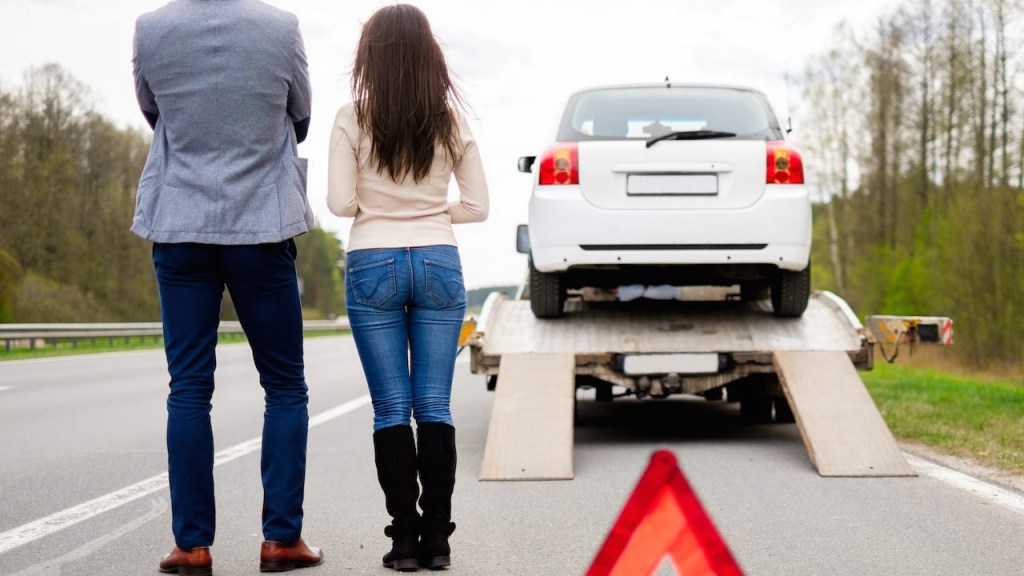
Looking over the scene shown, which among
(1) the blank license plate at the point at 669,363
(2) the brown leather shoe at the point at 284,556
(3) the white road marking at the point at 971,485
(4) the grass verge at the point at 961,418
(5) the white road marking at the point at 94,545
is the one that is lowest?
(4) the grass verge at the point at 961,418

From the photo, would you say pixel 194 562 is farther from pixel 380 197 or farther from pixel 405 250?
pixel 380 197

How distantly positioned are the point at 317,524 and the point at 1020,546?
2.92 meters

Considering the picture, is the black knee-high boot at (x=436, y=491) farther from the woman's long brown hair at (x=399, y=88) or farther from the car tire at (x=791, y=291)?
the car tire at (x=791, y=291)

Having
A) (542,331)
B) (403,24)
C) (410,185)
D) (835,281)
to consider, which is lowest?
(835,281)

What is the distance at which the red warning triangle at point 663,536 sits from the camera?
2.49 m

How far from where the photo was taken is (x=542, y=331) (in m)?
8.34

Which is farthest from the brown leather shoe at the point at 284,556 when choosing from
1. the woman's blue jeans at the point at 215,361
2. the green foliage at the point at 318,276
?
the green foliage at the point at 318,276

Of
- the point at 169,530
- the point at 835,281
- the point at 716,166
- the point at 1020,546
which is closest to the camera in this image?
the point at 1020,546

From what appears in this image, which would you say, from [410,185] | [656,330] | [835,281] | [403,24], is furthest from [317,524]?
[835,281]

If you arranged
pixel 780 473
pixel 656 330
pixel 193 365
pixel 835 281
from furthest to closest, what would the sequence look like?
1. pixel 835 281
2. pixel 656 330
3. pixel 780 473
4. pixel 193 365

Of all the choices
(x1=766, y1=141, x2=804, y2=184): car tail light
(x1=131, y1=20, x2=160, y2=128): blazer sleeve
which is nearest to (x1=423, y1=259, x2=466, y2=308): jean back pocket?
(x1=131, y1=20, x2=160, y2=128): blazer sleeve

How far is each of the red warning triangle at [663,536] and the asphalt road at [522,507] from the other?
5.97ft

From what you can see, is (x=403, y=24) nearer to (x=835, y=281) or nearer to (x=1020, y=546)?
(x=1020, y=546)

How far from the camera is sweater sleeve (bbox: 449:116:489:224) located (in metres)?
4.39
